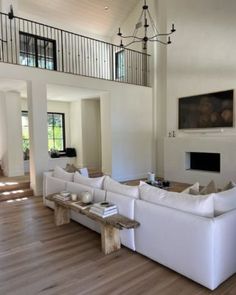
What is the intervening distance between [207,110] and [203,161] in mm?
1437

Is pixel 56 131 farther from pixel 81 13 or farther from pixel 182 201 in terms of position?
pixel 182 201

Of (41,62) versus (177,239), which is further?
(41,62)

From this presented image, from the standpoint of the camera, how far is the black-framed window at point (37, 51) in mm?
7598

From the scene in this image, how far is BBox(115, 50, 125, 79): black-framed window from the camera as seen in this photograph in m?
9.12

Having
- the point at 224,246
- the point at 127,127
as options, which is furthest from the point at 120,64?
the point at 224,246

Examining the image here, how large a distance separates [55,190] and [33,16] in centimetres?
620

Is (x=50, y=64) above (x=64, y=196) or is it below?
above

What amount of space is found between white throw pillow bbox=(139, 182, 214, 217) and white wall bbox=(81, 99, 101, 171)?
6.19 metres

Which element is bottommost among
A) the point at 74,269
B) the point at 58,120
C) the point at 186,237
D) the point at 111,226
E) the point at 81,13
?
the point at 74,269

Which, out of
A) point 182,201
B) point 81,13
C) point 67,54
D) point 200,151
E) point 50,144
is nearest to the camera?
point 182,201

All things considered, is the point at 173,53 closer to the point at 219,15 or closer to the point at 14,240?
the point at 219,15

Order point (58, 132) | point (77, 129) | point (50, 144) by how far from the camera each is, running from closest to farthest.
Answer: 1. point (50, 144)
2. point (77, 129)
3. point (58, 132)

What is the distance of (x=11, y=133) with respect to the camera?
22.0 feet

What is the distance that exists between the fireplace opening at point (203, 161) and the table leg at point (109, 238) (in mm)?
4450
